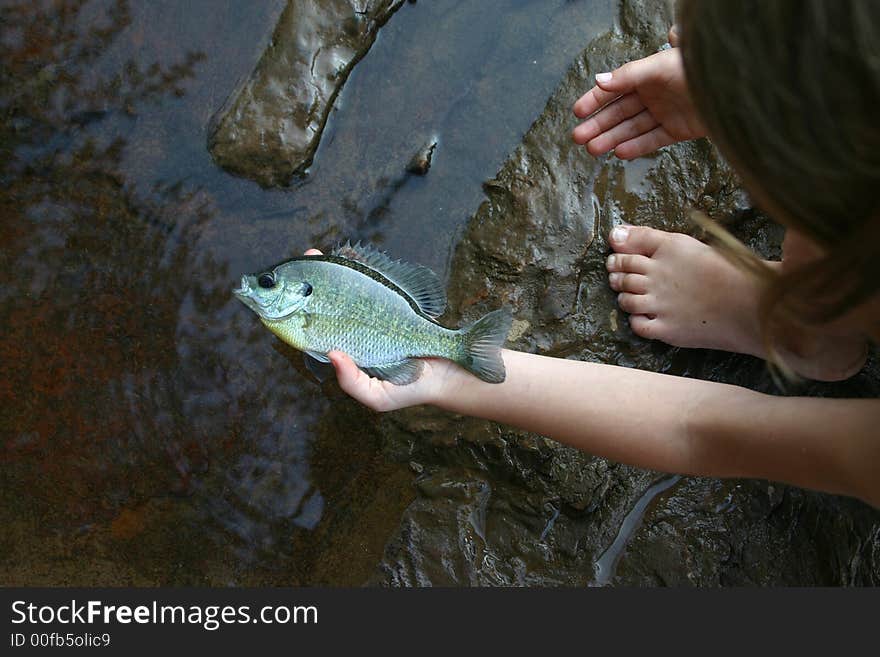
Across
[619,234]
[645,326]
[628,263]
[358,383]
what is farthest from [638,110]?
[358,383]

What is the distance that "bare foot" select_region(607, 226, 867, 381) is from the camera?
3.17m

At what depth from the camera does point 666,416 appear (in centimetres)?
274

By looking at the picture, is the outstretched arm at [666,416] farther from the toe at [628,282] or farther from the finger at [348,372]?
the toe at [628,282]

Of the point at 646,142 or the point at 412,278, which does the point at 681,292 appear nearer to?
the point at 646,142

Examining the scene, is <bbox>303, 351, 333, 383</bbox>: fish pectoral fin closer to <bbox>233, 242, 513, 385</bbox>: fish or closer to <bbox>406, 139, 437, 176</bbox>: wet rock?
<bbox>233, 242, 513, 385</bbox>: fish

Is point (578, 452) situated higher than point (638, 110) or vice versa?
point (638, 110)

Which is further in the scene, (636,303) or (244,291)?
(636,303)

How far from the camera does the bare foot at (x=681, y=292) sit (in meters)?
3.17

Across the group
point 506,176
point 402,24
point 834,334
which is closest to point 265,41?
point 402,24

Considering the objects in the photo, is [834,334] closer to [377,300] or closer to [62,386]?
[377,300]

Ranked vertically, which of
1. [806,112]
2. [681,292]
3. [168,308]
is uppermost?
[806,112]

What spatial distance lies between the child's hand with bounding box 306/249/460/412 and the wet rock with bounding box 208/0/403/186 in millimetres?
513

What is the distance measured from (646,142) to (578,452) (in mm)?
1312

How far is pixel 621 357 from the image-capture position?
335cm
